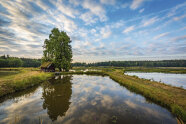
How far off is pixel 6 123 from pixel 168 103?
14.5 m

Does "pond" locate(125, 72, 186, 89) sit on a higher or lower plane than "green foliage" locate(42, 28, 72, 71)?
lower

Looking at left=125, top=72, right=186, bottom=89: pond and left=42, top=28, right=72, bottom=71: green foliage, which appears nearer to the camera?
left=125, top=72, right=186, bottom=89: pond

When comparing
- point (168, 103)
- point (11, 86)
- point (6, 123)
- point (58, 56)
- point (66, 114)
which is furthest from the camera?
point (58, 56)

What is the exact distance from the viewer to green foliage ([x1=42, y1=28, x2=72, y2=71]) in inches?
1528

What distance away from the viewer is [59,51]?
131 feet

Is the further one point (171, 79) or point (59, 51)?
point (59, 51)

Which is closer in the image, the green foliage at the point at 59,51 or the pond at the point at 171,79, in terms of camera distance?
the pond at the point at 171,79

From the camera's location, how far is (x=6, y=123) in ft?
21.1

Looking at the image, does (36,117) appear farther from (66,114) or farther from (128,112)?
(128,112)

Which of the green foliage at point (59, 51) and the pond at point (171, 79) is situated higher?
the green foliage at point (59, 51)

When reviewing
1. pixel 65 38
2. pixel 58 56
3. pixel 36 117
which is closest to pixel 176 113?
pixel 36 117

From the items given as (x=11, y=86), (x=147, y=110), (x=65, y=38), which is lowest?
(x=147, y=110)

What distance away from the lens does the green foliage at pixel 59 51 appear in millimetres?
38812

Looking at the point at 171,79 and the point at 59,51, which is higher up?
the point at 59,51
